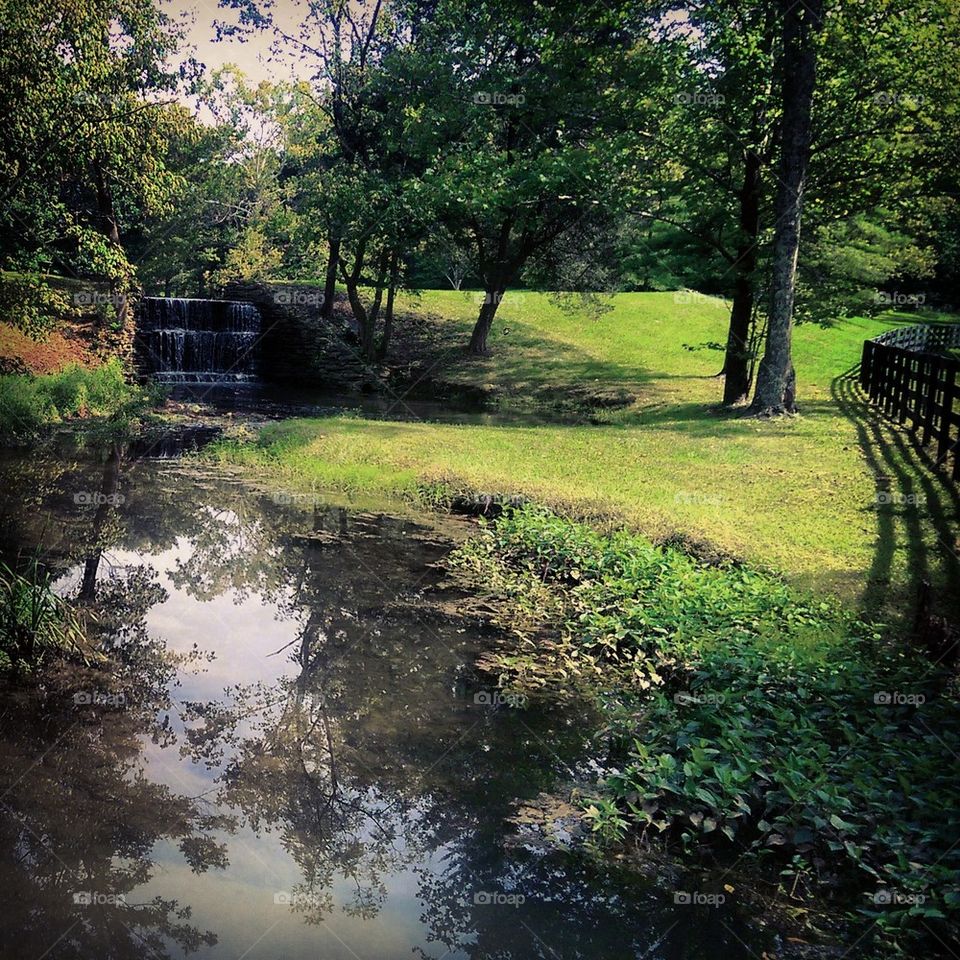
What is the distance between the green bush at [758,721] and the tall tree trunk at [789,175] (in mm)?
9969

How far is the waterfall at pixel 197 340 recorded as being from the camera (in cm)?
2823

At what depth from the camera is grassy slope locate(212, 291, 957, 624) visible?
30.9ft

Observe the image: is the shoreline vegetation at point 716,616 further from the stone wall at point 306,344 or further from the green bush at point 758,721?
the stone wall at point 306,344

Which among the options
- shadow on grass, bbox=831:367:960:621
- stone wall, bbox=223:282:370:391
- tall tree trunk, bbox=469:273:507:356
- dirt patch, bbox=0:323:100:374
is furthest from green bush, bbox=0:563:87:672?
tall tree trunk, bbox=469:273:507:356

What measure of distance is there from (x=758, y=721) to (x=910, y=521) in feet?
19.2

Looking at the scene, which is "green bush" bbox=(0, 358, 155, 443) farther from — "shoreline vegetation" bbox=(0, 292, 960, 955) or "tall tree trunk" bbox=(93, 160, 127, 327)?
"tall tree trunk" bbox=(93, 160, 127, 327)

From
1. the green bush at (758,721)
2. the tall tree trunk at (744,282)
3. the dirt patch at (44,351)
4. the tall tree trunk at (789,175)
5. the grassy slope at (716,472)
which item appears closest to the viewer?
the green bush at (758,721)

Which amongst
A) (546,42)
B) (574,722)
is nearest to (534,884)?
(574,722)

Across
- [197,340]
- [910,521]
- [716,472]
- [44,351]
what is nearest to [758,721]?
[910,521]

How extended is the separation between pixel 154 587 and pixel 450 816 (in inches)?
213

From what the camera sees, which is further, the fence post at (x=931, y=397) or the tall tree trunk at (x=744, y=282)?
the tall tree trunk at (x=744, y=282)

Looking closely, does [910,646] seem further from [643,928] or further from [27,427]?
[27,427]

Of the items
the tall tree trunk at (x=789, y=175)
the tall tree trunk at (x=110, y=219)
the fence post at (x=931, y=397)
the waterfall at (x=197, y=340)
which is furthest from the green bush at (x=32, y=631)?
the waterfall at (x=197, y=340)

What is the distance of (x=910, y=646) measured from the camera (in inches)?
276
